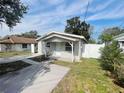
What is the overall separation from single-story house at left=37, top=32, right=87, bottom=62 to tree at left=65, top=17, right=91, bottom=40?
1615cm

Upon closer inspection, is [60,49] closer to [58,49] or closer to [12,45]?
[58,49]

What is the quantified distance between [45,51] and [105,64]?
33.2 ft

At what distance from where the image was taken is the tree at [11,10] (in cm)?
1183

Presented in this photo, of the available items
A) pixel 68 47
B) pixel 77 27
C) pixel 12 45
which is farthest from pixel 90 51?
pixel 12 45

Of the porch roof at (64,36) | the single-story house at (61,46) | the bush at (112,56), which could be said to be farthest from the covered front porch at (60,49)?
the bush at (112,56)

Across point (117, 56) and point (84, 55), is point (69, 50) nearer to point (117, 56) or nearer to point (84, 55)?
→ point (84, 55)

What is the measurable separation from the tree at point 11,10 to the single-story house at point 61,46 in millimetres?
7424

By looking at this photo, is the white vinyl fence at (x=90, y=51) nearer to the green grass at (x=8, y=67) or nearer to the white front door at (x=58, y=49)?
the white front door at (x=58, y=49)

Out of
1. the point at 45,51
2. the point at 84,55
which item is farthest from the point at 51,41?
the point at 84,55

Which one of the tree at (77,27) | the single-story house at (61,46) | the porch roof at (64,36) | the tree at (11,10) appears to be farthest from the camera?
the tree at (77,27)

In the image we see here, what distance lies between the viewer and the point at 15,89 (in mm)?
7816

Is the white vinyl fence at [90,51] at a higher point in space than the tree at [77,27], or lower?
lower

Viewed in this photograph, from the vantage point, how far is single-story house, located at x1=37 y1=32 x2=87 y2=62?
2017 cm

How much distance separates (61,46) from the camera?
72.6 ft
